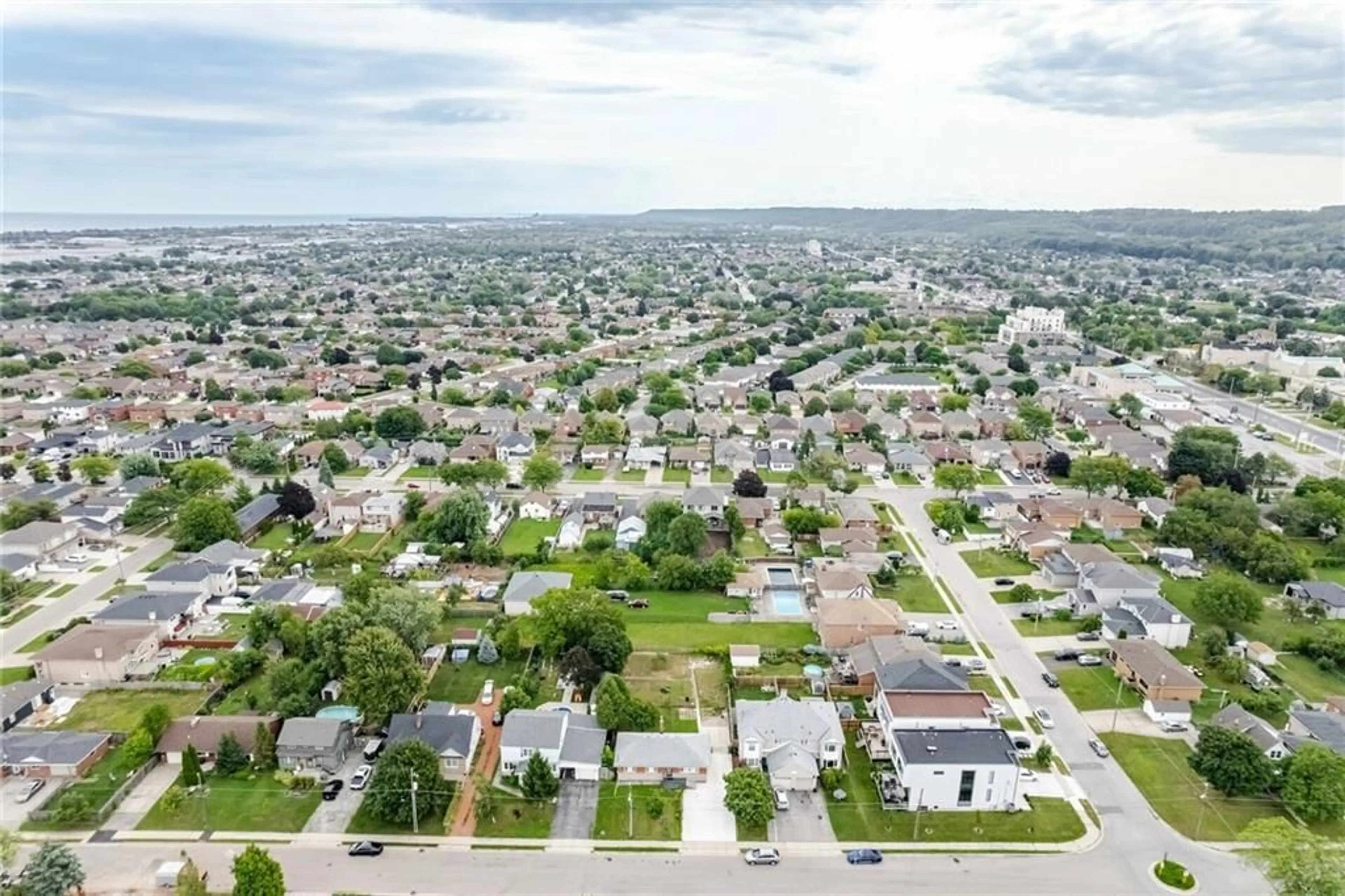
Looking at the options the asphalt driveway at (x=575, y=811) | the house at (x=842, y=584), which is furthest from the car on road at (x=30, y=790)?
the house at (x=842, y=584)

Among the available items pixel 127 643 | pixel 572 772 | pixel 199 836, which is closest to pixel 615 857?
pixel 572 772

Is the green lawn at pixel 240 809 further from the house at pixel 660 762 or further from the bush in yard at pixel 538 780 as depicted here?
the house at pixel 660 762

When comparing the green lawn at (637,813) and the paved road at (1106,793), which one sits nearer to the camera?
the paved road at (1106,793)

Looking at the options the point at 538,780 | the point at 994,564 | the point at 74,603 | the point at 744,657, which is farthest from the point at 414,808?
the point at 994,564

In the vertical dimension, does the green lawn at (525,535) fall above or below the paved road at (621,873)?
above

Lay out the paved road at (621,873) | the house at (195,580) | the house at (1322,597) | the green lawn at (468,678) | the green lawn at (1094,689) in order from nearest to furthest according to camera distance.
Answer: the paved road at (621,873), the green lawn at (1094,689), the green lawn at (468,678), the house at (1322,597), the house at (195,580)

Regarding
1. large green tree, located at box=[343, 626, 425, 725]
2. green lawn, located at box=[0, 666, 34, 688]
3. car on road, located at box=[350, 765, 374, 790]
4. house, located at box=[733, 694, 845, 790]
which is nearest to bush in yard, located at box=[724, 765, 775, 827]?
house, located at box=[733, 694, 845, 790]

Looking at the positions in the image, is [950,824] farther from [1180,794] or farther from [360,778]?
[360,778]
